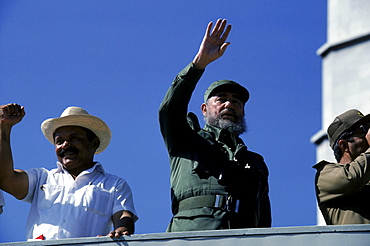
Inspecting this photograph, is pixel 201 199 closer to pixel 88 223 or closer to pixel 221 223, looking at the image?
pixel 221 223

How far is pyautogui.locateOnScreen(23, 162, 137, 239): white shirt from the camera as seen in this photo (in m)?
8.40

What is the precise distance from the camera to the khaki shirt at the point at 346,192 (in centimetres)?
806

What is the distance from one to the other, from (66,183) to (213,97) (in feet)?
4.64

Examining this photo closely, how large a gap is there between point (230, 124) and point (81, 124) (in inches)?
45.4

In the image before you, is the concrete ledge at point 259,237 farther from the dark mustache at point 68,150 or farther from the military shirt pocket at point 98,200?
the dark mustache at point 68,150

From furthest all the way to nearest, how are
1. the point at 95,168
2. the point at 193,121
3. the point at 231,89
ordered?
the point at 231,89 → the point at 193,121 → the point at 95,168

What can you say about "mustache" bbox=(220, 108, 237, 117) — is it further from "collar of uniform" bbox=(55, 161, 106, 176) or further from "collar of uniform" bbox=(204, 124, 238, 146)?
"collar of uniform" bbox=(55, 161, 106, 176)

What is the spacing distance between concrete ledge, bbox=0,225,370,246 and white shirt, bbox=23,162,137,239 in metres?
0.43

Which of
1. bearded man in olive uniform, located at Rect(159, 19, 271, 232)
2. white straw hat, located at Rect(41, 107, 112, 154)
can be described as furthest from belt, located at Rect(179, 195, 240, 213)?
white straw hat, located at Rect(41, 107, 112, 154)

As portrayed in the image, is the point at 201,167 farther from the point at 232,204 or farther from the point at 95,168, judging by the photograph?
the point at 95,168

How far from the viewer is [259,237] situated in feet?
25.1

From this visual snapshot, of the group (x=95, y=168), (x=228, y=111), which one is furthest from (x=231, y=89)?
(x=95, y=168)

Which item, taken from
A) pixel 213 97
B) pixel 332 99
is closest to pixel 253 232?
pixel 213 97

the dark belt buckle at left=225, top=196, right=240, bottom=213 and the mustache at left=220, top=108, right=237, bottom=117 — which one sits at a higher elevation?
the mustache at left=220, top=108, right=237, bottom=117
